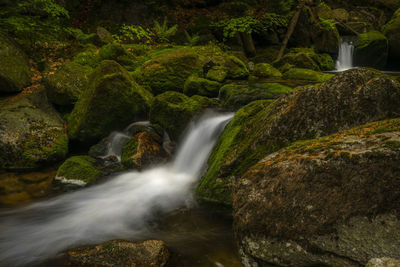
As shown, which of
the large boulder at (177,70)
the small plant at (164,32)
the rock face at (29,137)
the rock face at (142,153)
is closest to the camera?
the rock face at (142,153)

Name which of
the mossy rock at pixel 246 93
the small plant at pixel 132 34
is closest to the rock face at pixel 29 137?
the mossy rock at pixel 246 93

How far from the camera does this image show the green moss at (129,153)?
18.9ft

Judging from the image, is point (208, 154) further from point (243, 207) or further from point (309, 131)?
point (243, 207)

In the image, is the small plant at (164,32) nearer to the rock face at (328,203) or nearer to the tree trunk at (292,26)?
the tree trunk at (292,26)

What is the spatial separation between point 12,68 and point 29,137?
2.81m

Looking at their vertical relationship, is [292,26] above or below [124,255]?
above

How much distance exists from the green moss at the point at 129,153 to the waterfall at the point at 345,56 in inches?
479

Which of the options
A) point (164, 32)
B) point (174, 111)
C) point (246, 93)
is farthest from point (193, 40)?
point (174, 111)

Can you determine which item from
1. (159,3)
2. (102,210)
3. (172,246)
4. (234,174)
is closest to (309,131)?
(234,174)

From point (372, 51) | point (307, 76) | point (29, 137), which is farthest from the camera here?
point (372, 51)

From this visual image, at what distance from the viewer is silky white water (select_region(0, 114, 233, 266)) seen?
3.31 metres

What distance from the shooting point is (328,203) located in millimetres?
1943

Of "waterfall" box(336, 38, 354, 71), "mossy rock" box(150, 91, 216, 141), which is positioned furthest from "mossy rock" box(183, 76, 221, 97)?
"waterfall" box(336, 38, 354, 71)

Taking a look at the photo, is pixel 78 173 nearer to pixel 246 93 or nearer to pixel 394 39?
pixel 246 93
